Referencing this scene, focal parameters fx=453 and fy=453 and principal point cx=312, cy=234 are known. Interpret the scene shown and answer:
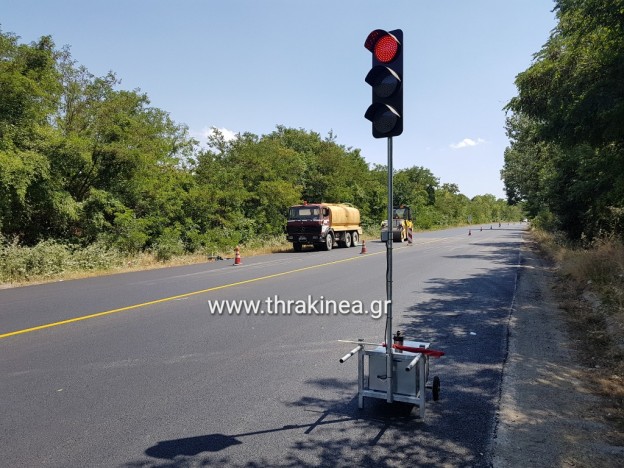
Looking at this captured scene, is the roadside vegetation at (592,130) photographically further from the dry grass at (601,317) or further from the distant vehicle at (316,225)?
the distant vehicle at (316,225)

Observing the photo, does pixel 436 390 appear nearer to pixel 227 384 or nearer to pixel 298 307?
pixel 227 384

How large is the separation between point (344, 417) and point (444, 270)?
463 inches

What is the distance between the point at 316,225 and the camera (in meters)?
25.8

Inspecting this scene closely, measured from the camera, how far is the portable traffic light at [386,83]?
418 cm

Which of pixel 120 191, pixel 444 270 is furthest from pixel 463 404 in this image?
pixel 120 191

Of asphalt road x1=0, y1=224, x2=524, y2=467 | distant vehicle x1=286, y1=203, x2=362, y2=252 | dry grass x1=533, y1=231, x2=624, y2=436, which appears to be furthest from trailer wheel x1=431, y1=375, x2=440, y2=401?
distant vehicle x1=286, y1=203, x2=362, y2=252

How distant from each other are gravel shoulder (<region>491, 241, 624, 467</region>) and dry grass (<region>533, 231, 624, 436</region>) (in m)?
0.10

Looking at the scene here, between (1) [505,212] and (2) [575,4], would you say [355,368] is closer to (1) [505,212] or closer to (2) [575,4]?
(2) [575,4]

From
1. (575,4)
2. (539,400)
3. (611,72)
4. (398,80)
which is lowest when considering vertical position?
(539,400)

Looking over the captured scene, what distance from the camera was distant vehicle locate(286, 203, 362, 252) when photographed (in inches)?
1017

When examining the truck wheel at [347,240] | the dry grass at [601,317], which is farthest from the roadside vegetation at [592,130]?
the truck wheel at [347,240]

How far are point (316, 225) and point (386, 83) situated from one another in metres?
21.6

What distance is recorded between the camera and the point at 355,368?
5684 millimetres

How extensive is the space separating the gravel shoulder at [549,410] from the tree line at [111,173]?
1456 cm
